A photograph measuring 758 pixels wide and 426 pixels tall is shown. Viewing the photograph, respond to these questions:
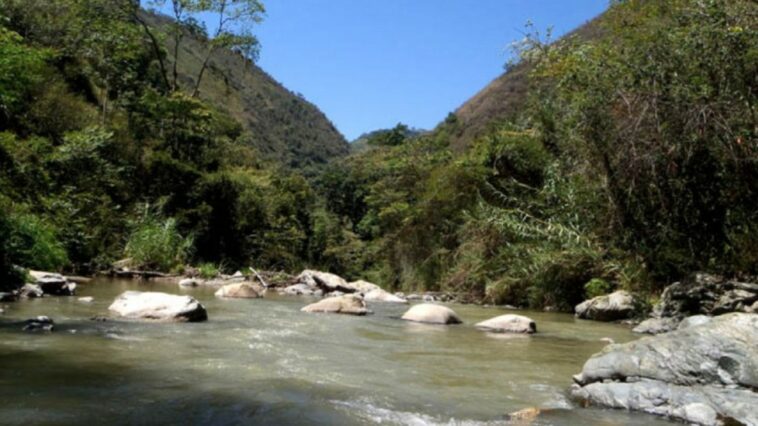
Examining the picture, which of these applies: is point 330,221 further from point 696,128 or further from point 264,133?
point 264,133

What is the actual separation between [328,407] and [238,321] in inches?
175

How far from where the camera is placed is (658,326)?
27.3ft

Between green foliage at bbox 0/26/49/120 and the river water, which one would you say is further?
green foliage at bbox 0/26/49/120

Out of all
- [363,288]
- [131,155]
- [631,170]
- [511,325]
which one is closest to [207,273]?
[363,288]

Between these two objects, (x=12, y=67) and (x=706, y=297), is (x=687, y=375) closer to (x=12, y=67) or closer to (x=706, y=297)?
(x=706, y=297)

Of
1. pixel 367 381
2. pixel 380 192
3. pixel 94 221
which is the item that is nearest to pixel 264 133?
pixel 380 192

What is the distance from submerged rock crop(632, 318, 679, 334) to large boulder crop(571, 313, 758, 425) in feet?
12.4

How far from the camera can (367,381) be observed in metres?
4.72

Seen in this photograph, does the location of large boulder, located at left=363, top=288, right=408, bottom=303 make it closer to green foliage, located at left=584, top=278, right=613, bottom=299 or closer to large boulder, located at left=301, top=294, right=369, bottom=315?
large boulder, located at left=301, top=294, right=369, bottom=315

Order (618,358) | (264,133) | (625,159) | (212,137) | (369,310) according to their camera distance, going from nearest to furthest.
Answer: (618,358), (625,159), (369,310), (212,137), (264,133)

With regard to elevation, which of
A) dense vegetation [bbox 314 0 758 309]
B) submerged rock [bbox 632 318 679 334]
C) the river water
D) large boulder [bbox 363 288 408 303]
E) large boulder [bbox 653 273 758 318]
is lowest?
the river water

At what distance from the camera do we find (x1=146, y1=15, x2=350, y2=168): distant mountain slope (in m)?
65.0

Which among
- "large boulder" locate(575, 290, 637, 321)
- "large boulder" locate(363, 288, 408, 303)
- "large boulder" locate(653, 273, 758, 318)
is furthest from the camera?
"large boulder" locate(363, 288, 408, 303)

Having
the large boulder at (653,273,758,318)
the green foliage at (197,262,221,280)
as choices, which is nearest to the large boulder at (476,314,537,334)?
the large boulder at (653,273,758,318)
